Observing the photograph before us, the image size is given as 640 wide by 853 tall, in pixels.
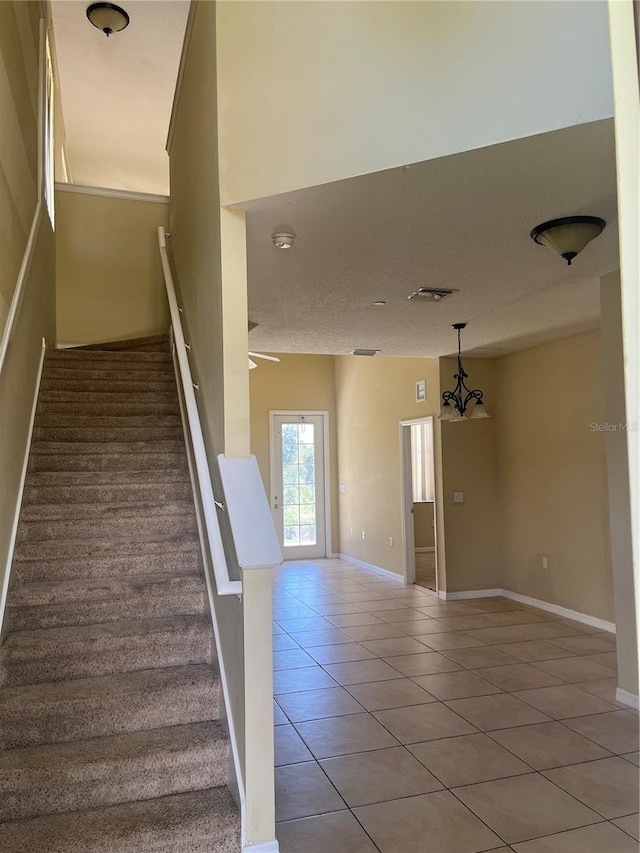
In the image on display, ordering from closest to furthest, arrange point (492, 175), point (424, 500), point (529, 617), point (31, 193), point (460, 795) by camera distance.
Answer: point (492, 175), point (460, 795), point (31, 193), point (529, 617), point (424, 500)

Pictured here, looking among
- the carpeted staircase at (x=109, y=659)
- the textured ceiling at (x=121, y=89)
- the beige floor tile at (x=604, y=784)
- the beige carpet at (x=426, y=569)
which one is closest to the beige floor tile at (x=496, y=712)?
the beige floor tile at (x=604, y=784)

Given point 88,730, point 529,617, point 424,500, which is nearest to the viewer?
point 88,730

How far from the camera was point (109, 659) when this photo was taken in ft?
8.89

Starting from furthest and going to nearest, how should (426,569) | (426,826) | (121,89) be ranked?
1. (426,569)
2. (121,89)
3. (426,826)

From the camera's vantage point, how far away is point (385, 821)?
2510mm

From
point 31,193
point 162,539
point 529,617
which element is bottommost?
point 529,617

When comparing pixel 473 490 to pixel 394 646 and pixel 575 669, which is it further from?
pixel 575 669

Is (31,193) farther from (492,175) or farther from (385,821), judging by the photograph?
(385,821)

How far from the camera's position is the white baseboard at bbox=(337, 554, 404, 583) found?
24.4ft

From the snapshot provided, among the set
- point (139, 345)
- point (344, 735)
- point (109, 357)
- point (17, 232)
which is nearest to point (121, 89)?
point (139, 345)

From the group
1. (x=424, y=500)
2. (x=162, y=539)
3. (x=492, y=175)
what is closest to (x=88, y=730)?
(x=162, y=539)

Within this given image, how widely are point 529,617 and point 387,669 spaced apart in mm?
2025

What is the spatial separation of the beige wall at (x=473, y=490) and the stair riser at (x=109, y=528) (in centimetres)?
367

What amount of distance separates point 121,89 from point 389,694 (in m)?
6.62
